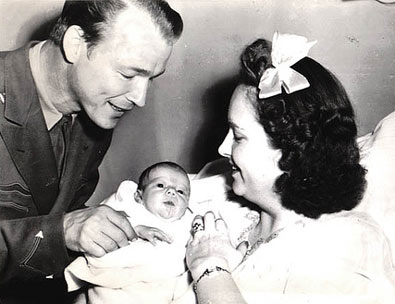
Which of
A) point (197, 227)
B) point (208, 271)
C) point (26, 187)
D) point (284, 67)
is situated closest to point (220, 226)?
point (197, 227)

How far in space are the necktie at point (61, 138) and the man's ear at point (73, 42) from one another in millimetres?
224

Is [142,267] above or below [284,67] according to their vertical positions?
below

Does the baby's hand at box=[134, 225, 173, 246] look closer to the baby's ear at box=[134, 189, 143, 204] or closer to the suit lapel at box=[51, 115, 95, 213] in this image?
the baby's ear at box=[134, 189, 143, 204]

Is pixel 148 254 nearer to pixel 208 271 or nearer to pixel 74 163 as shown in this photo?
pixel 208 271

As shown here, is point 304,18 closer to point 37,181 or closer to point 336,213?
point 336,213

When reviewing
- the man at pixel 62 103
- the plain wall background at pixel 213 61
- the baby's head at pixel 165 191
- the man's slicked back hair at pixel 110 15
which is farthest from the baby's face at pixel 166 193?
the plain wall background at pixel 213 61

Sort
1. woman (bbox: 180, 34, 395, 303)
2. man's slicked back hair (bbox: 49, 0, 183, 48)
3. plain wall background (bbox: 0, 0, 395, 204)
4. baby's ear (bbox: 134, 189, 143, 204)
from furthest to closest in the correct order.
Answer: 1. plain wall background (bbox: 0, 0, 395, 204)
2. baby's ear (bbox: 134, 189, 143, 204)
3. man's slicked back hair (bbox: 49, 0, 183, 48)
4. woman (bbox: 180, 34, 395, 303)

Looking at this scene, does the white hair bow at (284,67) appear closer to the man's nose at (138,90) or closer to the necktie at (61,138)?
the man's nose at (138,90)

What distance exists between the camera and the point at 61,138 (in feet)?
5.62

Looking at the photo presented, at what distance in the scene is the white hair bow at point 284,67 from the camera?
1291mm

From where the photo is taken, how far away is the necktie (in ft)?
5.51

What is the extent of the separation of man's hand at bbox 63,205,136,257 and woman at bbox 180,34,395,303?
0.58 ft

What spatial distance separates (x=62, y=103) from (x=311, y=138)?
733 millimetres

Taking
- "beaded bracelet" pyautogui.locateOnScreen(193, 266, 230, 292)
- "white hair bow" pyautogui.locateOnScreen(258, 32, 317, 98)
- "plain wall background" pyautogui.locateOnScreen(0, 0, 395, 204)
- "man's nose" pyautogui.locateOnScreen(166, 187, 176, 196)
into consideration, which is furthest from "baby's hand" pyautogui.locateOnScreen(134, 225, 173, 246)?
"plain wall background" pyautogui.locateOnScreen(0, 0, 395, 204)
